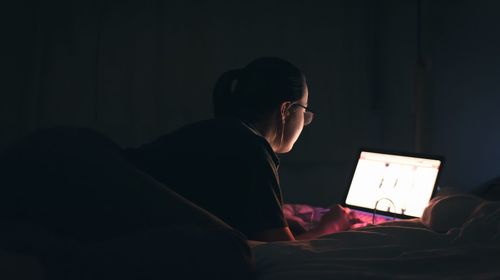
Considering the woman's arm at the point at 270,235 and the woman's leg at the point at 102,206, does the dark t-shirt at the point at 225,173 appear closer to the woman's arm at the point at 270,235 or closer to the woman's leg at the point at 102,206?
the woman's arm at the point at 270,235

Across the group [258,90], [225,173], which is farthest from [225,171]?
[258,90]

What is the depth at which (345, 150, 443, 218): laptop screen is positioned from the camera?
1.80m

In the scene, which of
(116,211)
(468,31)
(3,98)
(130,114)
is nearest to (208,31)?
(130,114)

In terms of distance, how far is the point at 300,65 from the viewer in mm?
3129

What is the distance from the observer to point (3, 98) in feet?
8.53

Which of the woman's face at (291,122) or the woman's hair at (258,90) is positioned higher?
the woman's hair at (258,90)

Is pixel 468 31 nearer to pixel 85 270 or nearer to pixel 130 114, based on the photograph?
pixel 130 114

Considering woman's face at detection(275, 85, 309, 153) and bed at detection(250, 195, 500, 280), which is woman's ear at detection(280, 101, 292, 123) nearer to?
woman's face at detection(275, 85, 309, 153)

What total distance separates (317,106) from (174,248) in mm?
2445

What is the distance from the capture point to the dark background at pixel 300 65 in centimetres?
262

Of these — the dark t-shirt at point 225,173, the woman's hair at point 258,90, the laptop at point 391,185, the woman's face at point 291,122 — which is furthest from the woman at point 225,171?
the laptop at point 391,185

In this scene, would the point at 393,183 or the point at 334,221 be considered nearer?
the point at 334,221

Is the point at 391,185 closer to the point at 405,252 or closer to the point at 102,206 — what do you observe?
the point at 405,252

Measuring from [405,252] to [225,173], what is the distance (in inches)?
17.4
